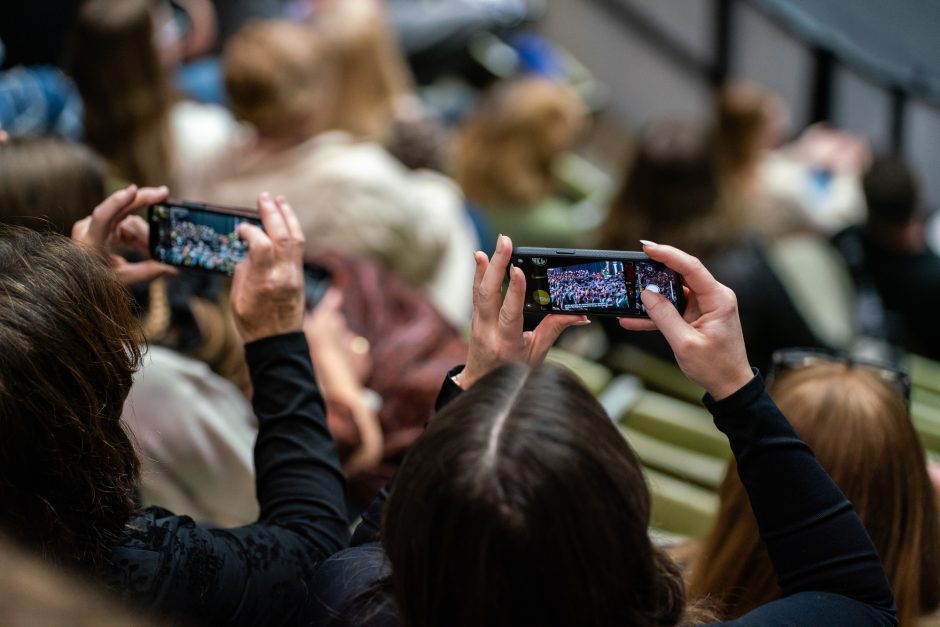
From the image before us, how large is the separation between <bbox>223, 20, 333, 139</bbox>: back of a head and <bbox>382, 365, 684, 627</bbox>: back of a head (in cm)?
189

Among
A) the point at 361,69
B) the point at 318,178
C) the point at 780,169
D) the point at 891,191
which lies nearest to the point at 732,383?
the point at 318,178

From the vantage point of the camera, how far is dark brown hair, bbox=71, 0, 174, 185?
8.50ft

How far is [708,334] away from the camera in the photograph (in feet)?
3.40

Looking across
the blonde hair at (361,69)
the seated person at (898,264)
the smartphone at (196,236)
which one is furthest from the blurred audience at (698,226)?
the smartphone at (196,236)

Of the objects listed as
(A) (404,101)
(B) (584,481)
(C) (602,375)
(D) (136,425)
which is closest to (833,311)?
(C) (602,375)

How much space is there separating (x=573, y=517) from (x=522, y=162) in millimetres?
2759

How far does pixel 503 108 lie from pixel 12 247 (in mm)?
2620

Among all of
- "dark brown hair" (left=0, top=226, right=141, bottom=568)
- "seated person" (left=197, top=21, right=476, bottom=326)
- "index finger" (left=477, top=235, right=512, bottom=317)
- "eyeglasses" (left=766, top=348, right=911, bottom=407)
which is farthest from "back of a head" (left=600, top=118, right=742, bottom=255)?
"dark brown hair" (left=0, top=226, right=141, bottom=568)

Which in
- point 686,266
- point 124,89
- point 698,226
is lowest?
point 698,226

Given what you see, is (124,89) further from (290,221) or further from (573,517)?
(573,517)

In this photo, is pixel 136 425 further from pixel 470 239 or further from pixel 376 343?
pixel 470 239

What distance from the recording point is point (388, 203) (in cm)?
258

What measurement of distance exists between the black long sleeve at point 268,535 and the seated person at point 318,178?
1176 millimetres

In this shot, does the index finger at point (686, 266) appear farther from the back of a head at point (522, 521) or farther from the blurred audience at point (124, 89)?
the blurred audience at point (124, 89)
